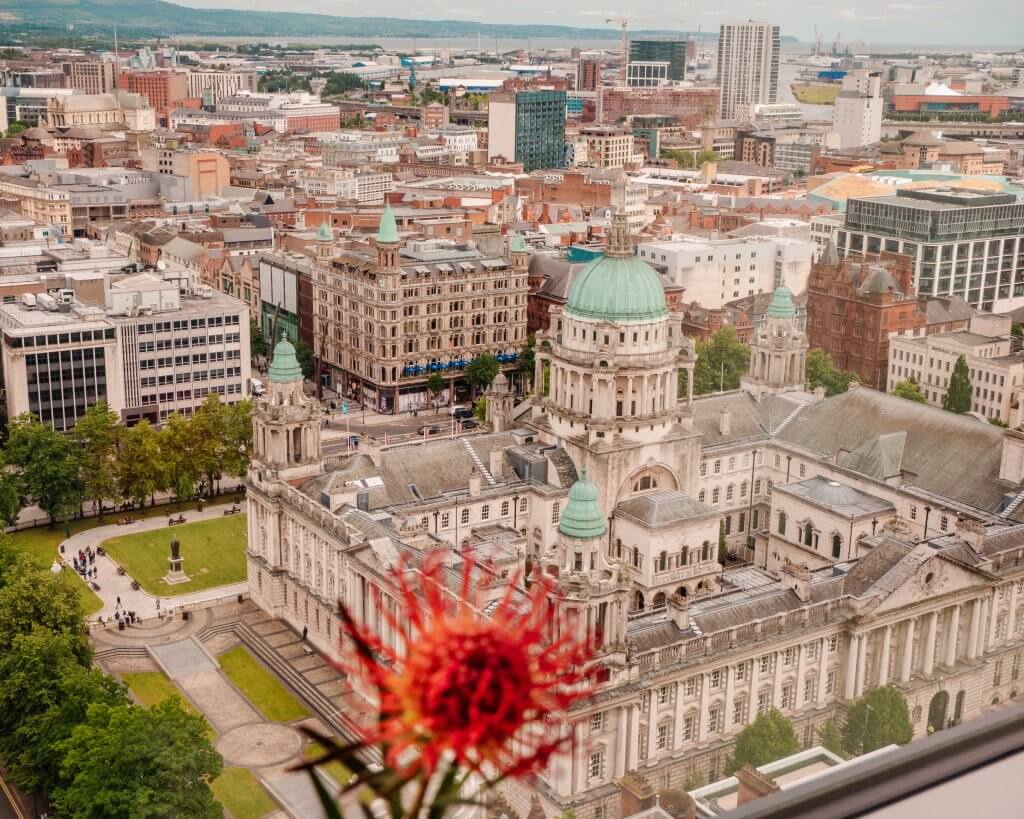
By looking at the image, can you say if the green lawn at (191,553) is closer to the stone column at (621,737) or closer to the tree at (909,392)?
the stone column at (621,737)

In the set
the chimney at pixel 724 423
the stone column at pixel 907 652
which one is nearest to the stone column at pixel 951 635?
the stone column at pixel 907 652

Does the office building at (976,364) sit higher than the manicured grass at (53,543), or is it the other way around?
the office building at (976,364)

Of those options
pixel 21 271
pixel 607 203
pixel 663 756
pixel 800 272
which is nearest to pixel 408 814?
pixel 663 756

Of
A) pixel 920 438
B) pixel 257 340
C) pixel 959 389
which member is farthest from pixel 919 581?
pixel 257 340

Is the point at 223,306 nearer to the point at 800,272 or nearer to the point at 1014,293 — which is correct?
the point at 800,272

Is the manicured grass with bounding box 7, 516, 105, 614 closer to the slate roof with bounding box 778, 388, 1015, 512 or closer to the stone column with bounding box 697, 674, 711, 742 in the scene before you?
the stone column with bounding box 697, 674, 711, 742
